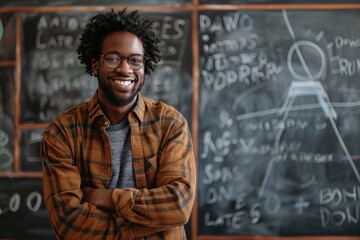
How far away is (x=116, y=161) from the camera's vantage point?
60.0 inches

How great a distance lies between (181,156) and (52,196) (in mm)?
450

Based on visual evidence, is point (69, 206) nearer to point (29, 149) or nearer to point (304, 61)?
point (29, 149)

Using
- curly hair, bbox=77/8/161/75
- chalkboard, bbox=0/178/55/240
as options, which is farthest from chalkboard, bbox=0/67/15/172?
curly hair, bbox=77/8/161/75

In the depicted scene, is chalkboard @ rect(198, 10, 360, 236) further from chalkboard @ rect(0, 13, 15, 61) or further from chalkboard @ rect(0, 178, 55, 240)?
chalkboard @ rect(0, 13, 15, 61)

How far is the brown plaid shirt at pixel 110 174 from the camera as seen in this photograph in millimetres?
1486

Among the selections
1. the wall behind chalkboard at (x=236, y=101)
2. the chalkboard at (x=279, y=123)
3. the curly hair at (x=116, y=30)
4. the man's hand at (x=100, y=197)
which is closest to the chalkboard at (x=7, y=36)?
the wall behind chalkboard at (x=236, y=101)

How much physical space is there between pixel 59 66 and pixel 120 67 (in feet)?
4.97

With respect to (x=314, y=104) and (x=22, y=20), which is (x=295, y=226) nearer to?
(x=314, y=104)

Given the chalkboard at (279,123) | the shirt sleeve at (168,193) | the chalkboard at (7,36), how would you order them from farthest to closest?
1. the chalkboard at (7,36)
2. the chalkboard at (279,123)
3. the shirt sleeve at (168,193)

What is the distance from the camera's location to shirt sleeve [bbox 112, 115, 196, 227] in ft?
4.86

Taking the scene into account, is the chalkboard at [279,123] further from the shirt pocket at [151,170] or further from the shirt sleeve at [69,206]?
the shirt sleeve at [69,206]

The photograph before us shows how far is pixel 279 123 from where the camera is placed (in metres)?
2.82

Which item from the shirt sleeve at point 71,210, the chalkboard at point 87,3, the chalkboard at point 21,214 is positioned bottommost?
the chalkboard at point 21,214

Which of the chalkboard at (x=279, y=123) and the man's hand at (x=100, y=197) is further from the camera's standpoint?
the chalkboard at (x=279, y=123)
